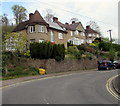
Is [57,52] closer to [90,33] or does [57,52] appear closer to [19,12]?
[19,12]

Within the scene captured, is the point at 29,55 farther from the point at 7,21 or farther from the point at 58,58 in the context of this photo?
the point at 7,21

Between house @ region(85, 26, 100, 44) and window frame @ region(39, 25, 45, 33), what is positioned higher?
house @ region(85, 26, 100, 44)

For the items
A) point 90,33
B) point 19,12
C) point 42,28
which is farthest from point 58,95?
point 90,33

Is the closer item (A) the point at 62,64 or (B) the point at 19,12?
(A) the point at 62,64

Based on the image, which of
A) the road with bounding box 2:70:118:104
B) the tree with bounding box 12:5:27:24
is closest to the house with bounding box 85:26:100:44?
the tree with bounding box 12:5:27:24

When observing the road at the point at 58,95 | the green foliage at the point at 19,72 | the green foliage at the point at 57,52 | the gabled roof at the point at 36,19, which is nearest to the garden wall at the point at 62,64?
the green foliage at the point at 57,52

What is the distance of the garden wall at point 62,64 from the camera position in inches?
936

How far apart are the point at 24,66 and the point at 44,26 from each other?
1461cm

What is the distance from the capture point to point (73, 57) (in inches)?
1209

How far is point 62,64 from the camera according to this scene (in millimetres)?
26984

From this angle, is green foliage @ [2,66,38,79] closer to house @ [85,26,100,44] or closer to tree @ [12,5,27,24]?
tree @ [12,5,27,24]

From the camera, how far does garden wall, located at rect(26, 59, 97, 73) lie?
23.8 metres

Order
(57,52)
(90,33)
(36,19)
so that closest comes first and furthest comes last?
(57,52), (36,19), (90,33)

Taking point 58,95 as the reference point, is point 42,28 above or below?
above
